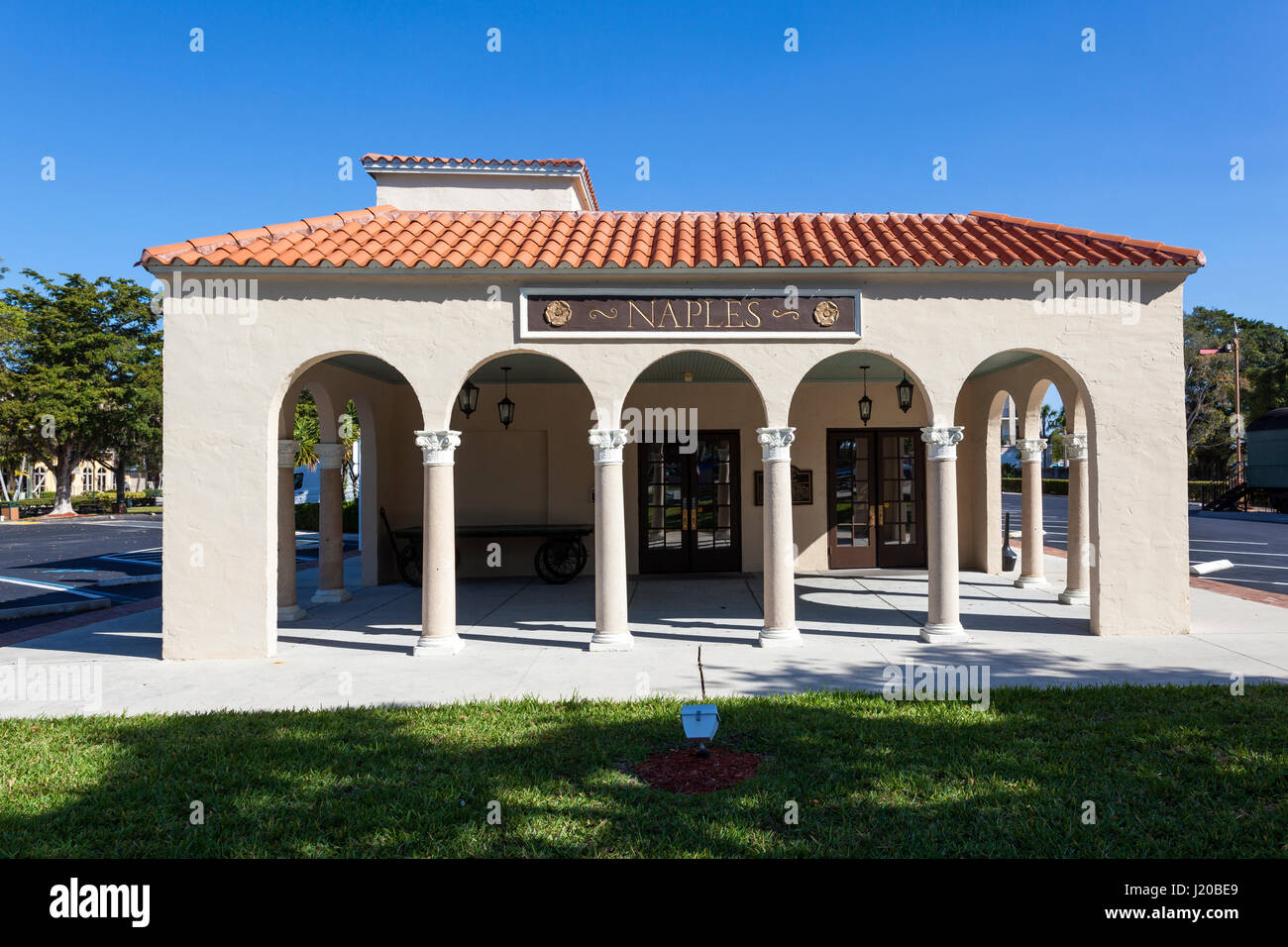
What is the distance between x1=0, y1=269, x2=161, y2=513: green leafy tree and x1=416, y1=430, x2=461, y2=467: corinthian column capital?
38444 mm

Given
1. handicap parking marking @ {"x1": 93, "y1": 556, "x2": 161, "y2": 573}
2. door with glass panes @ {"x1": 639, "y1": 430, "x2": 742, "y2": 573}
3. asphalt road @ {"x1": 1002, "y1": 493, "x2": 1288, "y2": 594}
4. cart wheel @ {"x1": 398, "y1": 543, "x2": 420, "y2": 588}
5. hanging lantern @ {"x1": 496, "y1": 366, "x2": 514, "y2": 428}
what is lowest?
handicap parking marking @ {"x1": 93, "y1": 556, "x2": 161, "y2": 573}

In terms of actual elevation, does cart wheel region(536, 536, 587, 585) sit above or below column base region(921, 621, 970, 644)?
above

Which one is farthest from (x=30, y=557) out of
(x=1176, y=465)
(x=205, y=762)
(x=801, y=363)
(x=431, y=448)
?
(x=1176, y=465)

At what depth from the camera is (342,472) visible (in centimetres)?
1108

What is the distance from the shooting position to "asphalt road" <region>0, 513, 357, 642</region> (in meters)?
11.9

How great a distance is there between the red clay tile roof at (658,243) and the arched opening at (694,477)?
3720 millimetres

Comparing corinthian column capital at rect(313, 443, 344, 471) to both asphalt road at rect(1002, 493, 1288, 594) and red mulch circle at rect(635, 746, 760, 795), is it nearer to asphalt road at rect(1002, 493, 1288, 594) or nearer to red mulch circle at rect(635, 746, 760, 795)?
red mulch circle at rect(635, 746, 760, 795)

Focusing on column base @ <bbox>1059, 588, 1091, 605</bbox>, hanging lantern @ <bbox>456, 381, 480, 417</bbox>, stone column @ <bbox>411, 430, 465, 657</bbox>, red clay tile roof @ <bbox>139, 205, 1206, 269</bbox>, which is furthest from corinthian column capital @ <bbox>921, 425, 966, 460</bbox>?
hanging lantern @ <bbox>456, 381, 480, 417</bbox>

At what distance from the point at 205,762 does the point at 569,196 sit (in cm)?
1145

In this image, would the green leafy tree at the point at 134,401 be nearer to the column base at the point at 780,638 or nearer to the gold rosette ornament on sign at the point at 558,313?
the gold rosette ornament on sign at the point at 558,313

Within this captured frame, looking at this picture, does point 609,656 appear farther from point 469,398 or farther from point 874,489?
point 874,489

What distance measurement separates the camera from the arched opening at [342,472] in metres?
9.67

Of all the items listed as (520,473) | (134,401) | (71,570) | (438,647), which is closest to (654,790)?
(438,647)

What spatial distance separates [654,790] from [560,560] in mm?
8557
